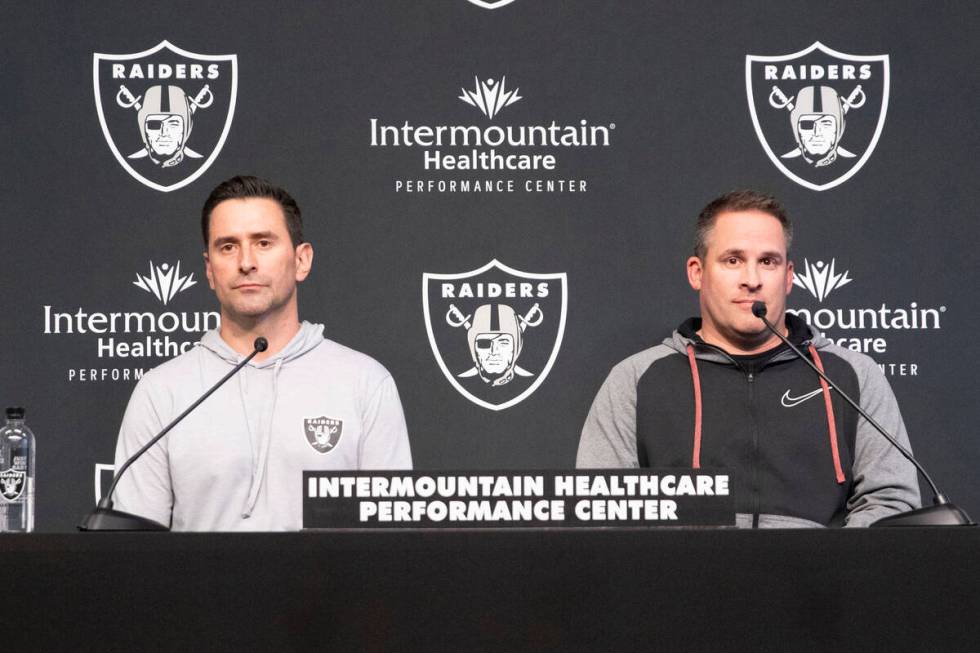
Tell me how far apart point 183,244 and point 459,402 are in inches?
35.8

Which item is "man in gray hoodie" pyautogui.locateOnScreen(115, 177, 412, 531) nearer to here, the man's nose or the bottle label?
the man's nose

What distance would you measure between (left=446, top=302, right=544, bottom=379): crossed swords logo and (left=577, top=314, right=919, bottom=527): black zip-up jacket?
38cm

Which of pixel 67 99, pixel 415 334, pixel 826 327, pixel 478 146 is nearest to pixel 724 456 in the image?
pixel 826 327

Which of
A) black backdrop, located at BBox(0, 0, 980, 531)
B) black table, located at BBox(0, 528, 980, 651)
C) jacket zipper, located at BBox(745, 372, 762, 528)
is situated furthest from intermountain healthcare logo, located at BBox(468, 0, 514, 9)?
black table, located at BBox(0, 528, 980, 651)

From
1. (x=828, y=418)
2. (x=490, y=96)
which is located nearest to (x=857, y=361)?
(x=828, y=418)

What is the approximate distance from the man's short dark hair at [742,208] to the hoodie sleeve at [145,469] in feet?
4.57

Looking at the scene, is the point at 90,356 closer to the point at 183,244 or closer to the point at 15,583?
the point at 183,244

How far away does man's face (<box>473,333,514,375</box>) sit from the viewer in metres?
3.03

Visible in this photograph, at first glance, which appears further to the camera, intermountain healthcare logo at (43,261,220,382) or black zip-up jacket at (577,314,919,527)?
intermountain healthcare logo at (43,261,220,382)

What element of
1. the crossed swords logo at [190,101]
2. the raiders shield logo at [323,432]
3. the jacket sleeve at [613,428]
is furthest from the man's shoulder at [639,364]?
the crossed swords logo at [190,101]

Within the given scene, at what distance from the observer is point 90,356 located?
3.02m

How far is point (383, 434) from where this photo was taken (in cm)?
261

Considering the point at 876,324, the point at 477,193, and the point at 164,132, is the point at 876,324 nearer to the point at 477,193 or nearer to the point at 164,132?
the point at 477,193

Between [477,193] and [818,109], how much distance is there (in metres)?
1.02
